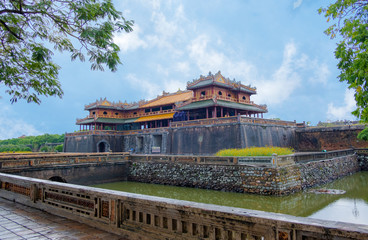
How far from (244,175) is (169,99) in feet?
85.0

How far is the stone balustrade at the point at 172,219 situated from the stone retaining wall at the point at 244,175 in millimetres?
11716

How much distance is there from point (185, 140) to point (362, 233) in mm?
27220

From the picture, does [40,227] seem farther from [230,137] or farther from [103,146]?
[103,146]

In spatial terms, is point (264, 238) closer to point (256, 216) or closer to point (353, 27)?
point (256, 216)

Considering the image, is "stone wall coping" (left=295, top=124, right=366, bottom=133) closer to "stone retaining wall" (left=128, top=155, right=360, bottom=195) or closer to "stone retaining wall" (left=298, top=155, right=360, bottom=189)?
"stone retaining wall" (left=298, top=155, right=360, bottom=189)

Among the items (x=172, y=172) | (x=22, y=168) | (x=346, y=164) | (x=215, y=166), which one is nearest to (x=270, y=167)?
(x=215, y=166)

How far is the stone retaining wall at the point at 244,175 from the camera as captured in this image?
14.9 m

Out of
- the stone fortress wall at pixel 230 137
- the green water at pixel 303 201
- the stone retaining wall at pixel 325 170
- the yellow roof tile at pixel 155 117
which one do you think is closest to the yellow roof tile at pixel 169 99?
the yellow roof tile at pixel 155 117

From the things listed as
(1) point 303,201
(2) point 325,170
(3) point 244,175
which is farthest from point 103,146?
(1) point 303,201

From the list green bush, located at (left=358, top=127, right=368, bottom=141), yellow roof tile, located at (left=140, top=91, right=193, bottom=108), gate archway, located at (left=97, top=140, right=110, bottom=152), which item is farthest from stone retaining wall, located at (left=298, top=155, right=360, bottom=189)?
gate archway, located at (left=97, top=140, right=110, bottom=152)

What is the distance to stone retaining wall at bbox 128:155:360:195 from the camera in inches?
587

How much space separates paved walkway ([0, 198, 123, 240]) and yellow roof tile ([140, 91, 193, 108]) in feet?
104

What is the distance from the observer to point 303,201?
13.9 m

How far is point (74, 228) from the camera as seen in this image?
488 centimetres
